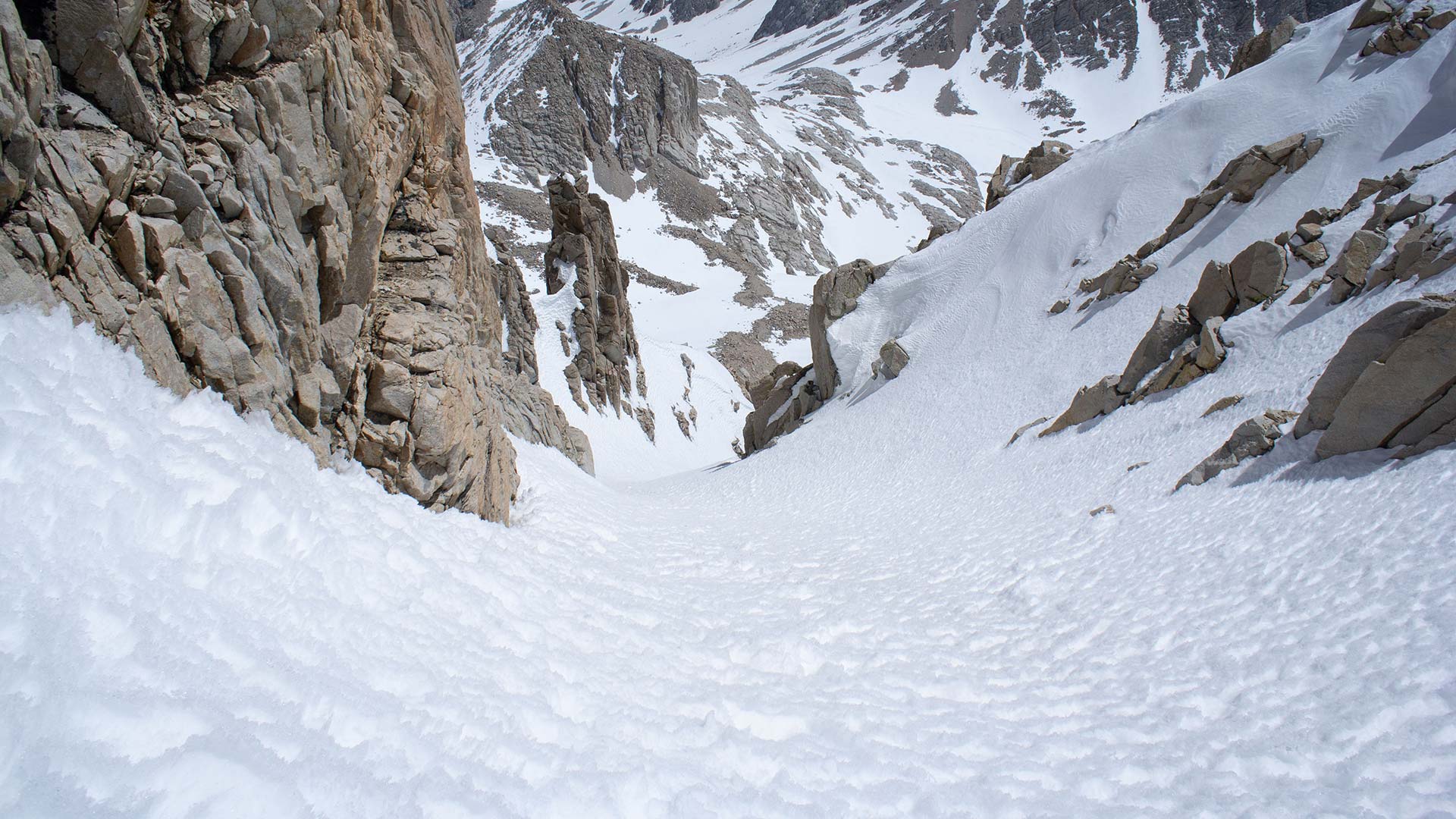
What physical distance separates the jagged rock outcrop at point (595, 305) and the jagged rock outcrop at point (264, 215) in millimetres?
17182

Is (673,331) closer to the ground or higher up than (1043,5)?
closer to the ground

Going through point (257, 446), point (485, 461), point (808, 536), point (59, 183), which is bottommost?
point (808, 536)

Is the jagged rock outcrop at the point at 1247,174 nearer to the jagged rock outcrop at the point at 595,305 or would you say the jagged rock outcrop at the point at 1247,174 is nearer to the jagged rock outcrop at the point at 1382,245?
the jagged rock outcrop at the point at 1382,245

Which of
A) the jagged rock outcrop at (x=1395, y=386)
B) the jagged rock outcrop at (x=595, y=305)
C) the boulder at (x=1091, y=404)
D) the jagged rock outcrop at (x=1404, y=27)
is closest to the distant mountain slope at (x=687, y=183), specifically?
the jagged rock outcrop at (x=595, y=305)

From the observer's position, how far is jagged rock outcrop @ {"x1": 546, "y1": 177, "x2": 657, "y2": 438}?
2639 centimetres

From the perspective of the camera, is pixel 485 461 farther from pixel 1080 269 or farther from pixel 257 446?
pixel 1080 269

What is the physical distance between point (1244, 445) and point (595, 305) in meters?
24.1

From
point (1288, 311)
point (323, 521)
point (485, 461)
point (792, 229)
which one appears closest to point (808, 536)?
point (485, 461)

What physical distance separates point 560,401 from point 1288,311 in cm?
2079

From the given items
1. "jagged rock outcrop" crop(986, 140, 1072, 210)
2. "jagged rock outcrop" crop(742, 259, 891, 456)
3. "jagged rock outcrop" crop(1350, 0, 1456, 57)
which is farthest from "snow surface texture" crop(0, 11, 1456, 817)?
"jagged rock outcrop" crop(986, 140, 1072, 210)

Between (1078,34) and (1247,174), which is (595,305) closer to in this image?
(1247,174)

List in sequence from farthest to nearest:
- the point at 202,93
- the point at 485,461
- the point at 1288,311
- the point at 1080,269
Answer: the point at 1080,269, the point at 1288,311, the point at 485,461, the point at 202,93

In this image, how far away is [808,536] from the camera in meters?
11.3

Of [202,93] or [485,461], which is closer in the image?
[202,93]
